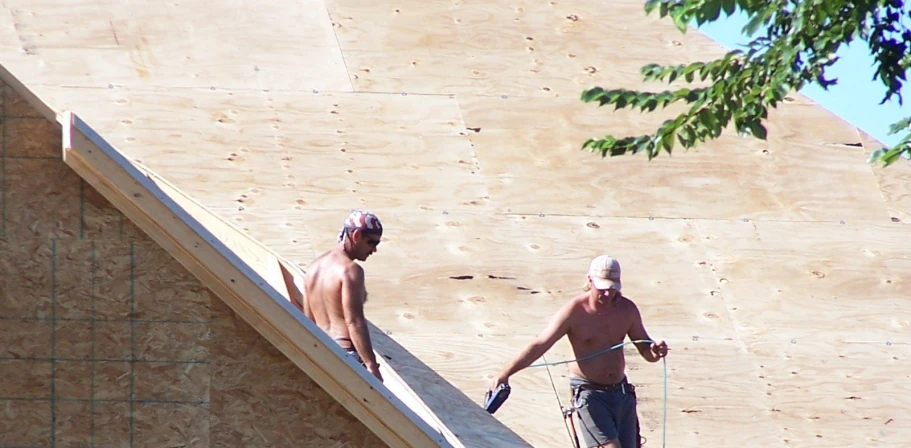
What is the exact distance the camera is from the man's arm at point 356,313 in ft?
22.7

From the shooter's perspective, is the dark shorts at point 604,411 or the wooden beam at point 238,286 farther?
the dark shorts at point 604,411

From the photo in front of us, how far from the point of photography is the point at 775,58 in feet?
18.1

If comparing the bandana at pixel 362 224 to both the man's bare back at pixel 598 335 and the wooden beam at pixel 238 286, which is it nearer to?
the man's bare back at pixel 598 335

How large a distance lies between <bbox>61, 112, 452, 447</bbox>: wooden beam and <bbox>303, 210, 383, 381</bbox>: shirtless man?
1.27 meters

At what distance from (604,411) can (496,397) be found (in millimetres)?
591

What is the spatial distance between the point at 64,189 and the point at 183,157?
494 centimetres

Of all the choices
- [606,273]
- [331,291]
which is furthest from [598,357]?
[331,291]

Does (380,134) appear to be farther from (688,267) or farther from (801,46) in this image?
(801,46)

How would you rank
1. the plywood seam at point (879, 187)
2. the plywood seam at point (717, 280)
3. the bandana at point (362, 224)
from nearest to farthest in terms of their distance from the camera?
1. the bandana at point (362, 224)
2. the plywood seam at point (717, 280)
3. the plywood seam at point (879, 187)

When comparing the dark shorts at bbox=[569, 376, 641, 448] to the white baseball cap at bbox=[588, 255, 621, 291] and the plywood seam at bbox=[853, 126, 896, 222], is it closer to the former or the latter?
the white baseball cap at bbox=[588, 255, 621, 291]

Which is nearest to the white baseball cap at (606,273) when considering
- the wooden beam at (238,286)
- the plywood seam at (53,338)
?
the wooden beam at (238,286)

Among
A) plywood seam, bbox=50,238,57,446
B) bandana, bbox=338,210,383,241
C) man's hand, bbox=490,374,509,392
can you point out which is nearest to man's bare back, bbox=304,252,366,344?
bandana, bbox=338,210,383,241

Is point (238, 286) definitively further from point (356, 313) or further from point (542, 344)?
point (542, 344)

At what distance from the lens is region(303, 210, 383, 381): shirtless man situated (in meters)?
6.98
